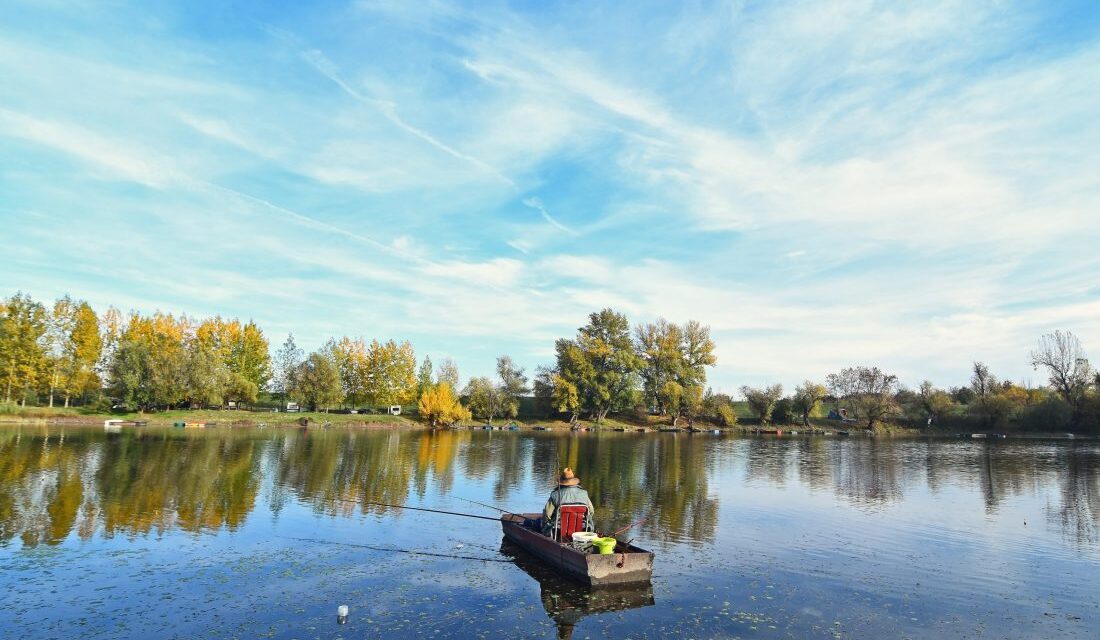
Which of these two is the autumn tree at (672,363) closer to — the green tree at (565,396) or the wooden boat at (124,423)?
the green tree at (565,396)

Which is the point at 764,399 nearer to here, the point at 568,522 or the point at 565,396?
the point at 565,396

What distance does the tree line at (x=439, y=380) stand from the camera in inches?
3374

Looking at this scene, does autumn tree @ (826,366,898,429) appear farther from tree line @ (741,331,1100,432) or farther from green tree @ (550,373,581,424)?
green tree @ (550,373,581,424)

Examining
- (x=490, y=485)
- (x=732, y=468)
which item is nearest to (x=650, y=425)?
(x=732, y=468)

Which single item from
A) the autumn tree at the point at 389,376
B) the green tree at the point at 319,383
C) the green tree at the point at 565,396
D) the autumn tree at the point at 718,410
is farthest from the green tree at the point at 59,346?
the autumn tree at the point at 718,410

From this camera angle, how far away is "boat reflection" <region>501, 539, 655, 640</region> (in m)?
17.5

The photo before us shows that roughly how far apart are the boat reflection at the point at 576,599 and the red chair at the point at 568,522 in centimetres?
147

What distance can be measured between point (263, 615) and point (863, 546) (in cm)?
2289

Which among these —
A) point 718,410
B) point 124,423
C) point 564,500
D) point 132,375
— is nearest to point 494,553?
point 564,500

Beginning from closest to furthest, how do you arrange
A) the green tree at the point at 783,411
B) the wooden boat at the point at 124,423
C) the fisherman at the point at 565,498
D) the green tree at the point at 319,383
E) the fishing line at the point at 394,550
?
1. the fisherman at the point at 565,498
2. the fishing line at the point at 394,550
3. the wooden boat at the point at 124,423
4. the green tree at the point at 319,383
5. the green tree at the point at 783,411

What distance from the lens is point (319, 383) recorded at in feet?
325

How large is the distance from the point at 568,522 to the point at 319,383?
8439 cm

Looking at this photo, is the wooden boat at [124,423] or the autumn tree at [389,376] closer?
the wooden boat at [124,423]

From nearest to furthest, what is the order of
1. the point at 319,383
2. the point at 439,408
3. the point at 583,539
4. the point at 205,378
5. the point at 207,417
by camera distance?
the point at 583,539 → the point at 205,378 → the point at 207,417 → the point at 319,383 → the point at 439,408
